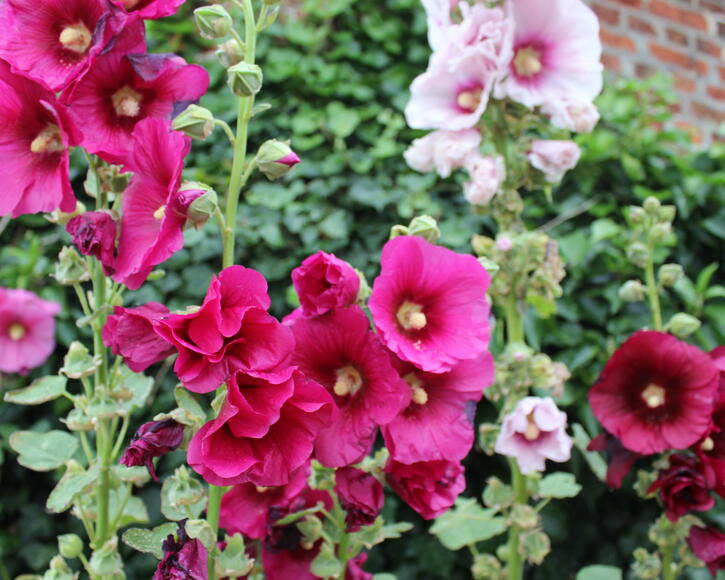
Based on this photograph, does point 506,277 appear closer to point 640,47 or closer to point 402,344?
point 402,344

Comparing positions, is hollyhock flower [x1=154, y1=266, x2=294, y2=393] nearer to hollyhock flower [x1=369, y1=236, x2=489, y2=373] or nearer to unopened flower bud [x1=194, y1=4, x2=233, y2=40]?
hollyhock flower [x1=369, y1=236, x2=489, y2=373]

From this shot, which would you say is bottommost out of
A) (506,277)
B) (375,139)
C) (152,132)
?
(375,139)

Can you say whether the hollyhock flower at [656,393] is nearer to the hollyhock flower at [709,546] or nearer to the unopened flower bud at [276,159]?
the hollyhock flower at [709,546]

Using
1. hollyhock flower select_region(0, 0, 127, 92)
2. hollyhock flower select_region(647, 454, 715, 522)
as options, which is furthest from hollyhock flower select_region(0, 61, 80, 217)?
hollyhock flower select_region(647, 454, 715, 522)

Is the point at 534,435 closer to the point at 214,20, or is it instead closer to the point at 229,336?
the point at 229,336

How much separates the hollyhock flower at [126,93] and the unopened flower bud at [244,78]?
56 millimetres

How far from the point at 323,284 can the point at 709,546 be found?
0.52 m

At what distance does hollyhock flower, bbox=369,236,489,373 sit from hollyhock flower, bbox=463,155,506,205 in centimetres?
22

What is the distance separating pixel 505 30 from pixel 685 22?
1.66 metres

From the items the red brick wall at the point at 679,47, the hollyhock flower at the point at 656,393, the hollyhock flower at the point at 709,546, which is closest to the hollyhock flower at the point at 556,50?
the hollyhock flower at the point at 656,393

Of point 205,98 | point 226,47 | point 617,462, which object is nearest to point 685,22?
point 205,98

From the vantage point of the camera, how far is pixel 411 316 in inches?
23.4

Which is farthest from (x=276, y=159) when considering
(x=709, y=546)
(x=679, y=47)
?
(x=679, y=47)

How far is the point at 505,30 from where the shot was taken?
803mm
